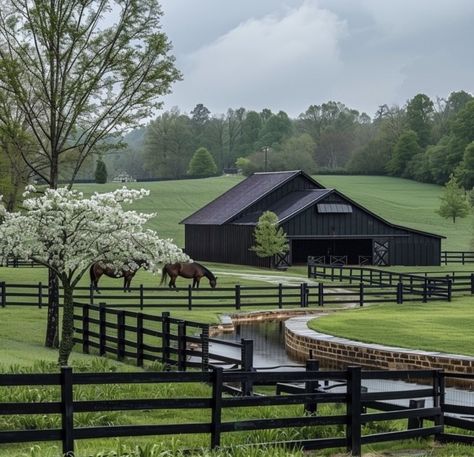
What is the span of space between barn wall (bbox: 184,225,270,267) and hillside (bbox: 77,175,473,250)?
43.3ft

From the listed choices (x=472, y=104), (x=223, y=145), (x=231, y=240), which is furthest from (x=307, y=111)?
(x=231, y=240)

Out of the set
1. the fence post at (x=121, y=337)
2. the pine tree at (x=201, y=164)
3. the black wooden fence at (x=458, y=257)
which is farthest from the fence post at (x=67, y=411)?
the pine tree at (x=201, y=164)

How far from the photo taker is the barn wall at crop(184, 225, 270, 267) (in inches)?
2483

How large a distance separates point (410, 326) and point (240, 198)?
42688mm

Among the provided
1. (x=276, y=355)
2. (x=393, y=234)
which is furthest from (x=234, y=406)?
(x=393, y=234)

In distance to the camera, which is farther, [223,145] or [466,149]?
[223,145]

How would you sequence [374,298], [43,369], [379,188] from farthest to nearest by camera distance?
[379,188], [374,298], [43,369]

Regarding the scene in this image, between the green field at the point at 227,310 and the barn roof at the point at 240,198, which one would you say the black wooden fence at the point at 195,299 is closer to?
the green field at the point at 227,310

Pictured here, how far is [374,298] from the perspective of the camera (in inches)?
1642

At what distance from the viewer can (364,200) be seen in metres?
110

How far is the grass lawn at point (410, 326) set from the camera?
23641 millimetres

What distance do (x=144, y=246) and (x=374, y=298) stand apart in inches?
869

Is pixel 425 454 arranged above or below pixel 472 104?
below

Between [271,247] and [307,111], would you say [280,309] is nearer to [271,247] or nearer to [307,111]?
[271,247]
